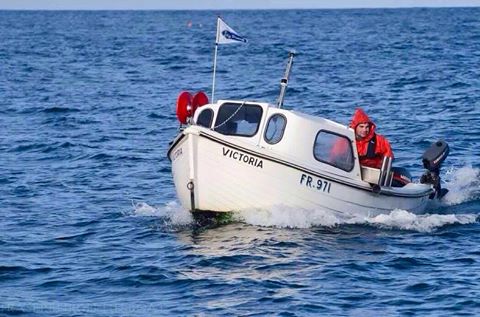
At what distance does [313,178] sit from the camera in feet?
64.9

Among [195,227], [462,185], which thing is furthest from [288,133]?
[462,185]

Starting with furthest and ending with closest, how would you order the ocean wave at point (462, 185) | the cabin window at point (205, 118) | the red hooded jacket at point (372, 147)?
the ocean wave at point (462, 185)
the red hooded jacket at point (372, 147)
the cabin window at point (205, 118)

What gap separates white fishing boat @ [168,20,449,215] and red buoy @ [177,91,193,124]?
0.06ft

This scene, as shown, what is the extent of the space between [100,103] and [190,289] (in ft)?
80.4

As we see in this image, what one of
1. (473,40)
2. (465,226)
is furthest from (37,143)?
(473,40)

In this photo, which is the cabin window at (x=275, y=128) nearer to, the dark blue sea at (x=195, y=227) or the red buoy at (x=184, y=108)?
the dark blue sea at (x=195, y=227)

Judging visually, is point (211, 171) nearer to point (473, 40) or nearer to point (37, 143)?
point (37, 143)

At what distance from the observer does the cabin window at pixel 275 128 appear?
19.8m

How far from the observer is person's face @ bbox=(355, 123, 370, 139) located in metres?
21.0

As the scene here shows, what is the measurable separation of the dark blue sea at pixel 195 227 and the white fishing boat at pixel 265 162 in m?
0.40

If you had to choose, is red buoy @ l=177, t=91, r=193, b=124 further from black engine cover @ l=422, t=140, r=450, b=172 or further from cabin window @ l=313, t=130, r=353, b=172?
black engine cover @ l=422, t=140, r=450, b=172

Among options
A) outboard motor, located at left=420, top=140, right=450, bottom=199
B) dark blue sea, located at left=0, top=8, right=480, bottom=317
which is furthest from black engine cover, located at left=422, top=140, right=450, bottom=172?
dark blue sea, located at left=0, top=8, right=480, bottom=317

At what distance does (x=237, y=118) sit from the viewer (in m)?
20.1

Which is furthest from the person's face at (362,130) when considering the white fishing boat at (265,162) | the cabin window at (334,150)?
the cabin window at (334,150)
